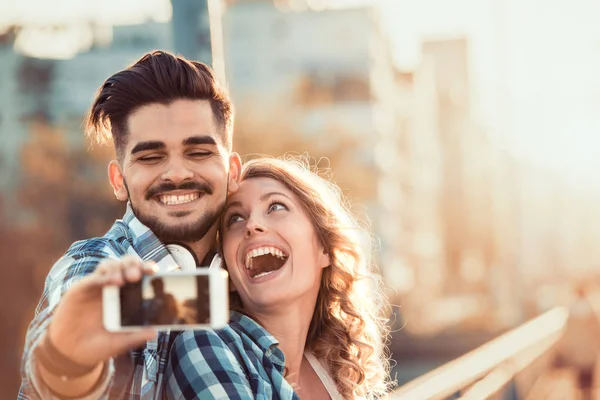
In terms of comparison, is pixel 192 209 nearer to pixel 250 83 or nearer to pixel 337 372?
pixel 337 372

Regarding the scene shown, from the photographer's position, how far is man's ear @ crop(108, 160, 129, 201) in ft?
10.9

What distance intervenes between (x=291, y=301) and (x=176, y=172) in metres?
0.88

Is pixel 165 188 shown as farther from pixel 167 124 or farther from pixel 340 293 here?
pixel 340 293

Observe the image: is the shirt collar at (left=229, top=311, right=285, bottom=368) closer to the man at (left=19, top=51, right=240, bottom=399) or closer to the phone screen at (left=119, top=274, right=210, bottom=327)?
the man at (left=19, top=51, right=240, bottom=399)

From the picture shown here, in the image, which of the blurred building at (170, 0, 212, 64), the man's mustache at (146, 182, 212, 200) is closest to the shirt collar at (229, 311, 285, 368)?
the man's mustache at (146, 182, 212, 200)

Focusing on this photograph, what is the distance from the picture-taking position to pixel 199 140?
3.23 metres

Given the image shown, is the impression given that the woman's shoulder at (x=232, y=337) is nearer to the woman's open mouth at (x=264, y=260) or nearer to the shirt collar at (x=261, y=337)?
the shirt collar at (x=261, y=337)

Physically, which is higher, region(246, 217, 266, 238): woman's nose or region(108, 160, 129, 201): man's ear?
region(108, 160, 129, 201): man's ear

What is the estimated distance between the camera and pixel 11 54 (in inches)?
2260

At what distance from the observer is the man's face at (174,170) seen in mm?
3123

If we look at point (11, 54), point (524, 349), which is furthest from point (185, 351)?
point (11, 54)

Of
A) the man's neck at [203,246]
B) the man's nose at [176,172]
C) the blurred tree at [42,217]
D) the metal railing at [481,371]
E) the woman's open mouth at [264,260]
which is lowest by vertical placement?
the blurred tree at [42,217]

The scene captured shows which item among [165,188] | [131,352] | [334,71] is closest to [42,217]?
[334,71]

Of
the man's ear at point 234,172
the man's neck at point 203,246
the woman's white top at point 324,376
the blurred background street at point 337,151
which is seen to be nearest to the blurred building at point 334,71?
the blurred background street at point 337,151
